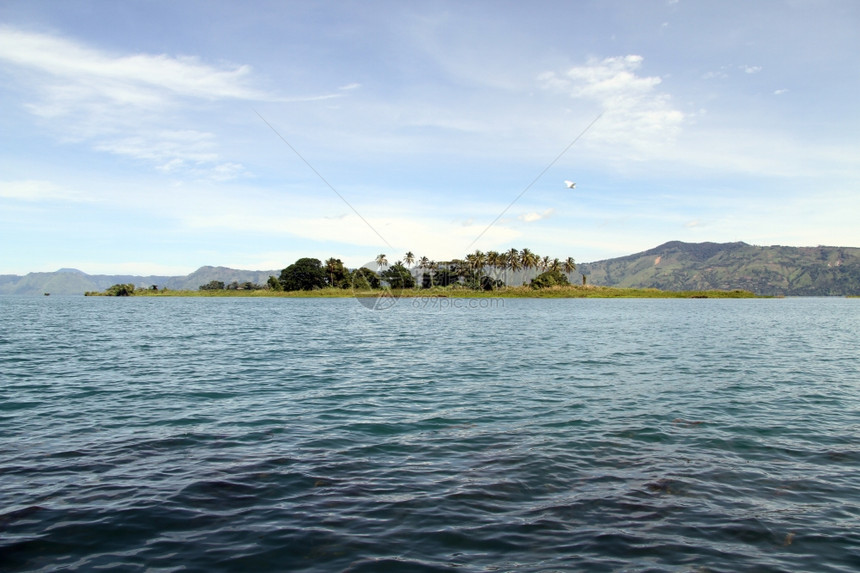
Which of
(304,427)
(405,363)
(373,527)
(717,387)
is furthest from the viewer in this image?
(405,363)

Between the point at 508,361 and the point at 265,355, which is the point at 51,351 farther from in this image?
the point at 508,361

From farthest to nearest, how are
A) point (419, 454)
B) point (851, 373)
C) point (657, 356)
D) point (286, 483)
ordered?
point (657, 356) → point (851, 373) → point (419, 454) → point (286, 483)

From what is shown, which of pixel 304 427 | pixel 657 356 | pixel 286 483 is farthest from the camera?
pixel 657 356

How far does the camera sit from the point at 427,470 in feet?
44.5

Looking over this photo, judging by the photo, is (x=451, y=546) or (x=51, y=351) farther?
(x=51, y=351)

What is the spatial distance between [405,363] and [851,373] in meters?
26.5

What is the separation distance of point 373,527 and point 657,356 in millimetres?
32535

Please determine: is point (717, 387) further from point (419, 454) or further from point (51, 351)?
point (51, 351)

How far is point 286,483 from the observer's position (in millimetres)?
12508

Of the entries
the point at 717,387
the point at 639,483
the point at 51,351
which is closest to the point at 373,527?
the point at 639,483

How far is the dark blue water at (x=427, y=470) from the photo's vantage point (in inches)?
369

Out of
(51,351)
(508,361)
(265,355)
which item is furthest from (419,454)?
(51,351)

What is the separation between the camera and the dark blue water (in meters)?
9.37

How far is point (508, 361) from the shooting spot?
35.3 m
